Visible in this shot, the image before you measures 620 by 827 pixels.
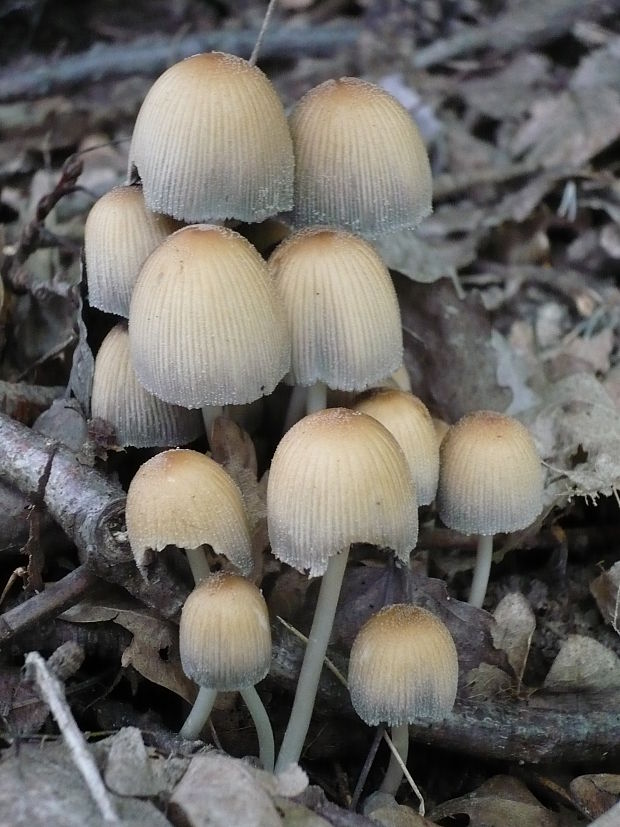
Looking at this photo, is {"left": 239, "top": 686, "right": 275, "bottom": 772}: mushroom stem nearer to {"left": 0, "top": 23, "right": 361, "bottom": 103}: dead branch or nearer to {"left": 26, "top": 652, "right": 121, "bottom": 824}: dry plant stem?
{"left": 26, "top": 652, "right": 121, "bottom": 824}: dry plant stem

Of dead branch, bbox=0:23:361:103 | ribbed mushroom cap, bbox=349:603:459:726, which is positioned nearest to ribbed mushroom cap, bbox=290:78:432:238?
ribbed mushroom cap, bbox=349:603:459:726

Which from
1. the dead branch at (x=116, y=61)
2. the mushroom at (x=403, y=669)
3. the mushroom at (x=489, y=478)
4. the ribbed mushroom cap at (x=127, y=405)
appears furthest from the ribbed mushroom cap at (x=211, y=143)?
the dead branch at (x=116, y=61)

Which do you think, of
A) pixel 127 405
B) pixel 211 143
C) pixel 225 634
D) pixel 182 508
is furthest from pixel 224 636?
pixel 211 143

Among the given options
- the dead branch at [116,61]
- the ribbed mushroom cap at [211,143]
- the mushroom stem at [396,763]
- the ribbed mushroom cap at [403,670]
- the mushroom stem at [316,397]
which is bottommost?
the mushroom stem at [396,763]

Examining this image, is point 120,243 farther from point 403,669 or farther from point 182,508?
point 403,669

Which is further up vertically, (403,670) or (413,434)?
(413,434)

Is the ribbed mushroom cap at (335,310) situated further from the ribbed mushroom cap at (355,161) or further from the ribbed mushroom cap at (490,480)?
the ribbed mushroom cap at (490,480)
